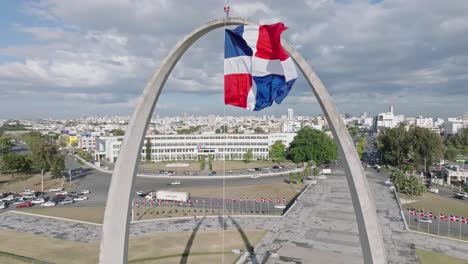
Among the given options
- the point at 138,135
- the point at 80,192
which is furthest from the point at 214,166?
the point at 138,135

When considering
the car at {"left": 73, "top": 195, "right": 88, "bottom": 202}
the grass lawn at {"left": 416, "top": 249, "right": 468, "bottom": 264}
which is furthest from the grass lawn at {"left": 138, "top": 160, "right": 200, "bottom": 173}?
the grass lawn at {"left": 416, "top": 249, "right": 468, "bottom": 264}

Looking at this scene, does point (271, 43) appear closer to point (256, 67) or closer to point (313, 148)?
point (256, 67)

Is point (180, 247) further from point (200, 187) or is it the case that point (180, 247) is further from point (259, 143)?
point (259, 143)

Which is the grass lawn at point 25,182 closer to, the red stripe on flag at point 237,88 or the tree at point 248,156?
the tree at point 248,156

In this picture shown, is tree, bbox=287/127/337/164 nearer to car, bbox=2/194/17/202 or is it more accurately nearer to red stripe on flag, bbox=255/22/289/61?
car, bbox=2/194/17/202

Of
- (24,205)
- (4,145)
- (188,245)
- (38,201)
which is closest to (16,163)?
(4,145)

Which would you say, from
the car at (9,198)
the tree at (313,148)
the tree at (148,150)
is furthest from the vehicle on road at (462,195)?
the tree at (148,150)

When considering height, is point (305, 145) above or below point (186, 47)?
below
